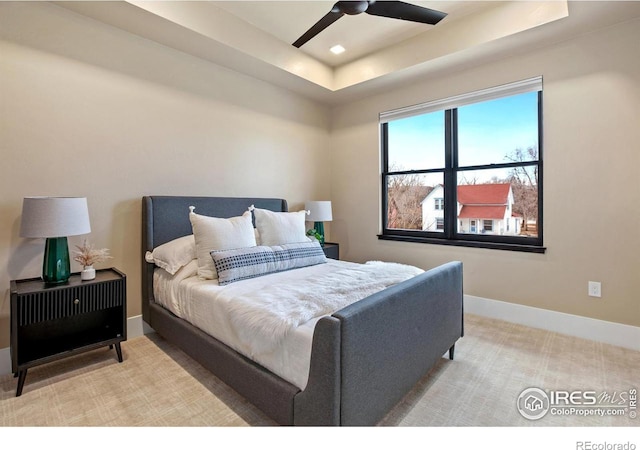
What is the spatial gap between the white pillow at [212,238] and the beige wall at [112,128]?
698mm

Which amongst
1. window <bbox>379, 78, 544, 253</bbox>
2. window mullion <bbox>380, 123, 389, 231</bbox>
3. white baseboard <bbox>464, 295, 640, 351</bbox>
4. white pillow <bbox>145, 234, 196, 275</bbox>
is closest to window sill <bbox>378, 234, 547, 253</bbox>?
window <bbox>379, 78, 544, 253</bbox>

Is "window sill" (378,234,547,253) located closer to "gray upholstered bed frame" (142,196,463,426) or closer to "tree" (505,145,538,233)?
"tree" (505,145,538,233)

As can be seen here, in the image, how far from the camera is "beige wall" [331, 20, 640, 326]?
2.50 metres

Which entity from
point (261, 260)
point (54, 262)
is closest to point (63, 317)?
point (54, 262)

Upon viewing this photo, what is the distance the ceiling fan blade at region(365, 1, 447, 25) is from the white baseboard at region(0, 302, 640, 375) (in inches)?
105

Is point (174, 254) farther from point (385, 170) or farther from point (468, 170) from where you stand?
point (468, 170)

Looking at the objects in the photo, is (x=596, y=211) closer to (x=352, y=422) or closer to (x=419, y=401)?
(x=419, y=401)

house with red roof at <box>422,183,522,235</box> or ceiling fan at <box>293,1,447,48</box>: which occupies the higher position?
ceiling fan at <box>293,1,447,48</box>

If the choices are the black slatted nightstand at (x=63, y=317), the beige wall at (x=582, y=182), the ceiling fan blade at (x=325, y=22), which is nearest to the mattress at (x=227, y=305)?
the black slatted nightstand at (x=63, y=317)

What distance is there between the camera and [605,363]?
223 cm

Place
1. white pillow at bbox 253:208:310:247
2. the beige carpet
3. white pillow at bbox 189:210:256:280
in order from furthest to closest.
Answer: white pillow at bbox 253:208:310:247
white pillow at bbox 189:210:256:280
the beige carpet

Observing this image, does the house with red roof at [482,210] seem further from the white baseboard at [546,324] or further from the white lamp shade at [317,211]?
the white lamp shade at [317,211]

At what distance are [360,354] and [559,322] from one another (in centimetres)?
253

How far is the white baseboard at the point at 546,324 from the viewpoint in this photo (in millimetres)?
2486
